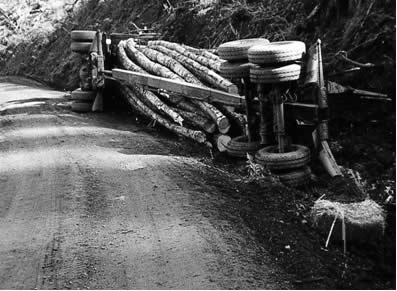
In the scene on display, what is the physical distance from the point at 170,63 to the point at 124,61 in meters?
2.24

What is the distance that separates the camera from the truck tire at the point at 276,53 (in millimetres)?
6832

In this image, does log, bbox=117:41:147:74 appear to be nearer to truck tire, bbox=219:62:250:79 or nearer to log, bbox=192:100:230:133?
log, bbox=192:100:230:133

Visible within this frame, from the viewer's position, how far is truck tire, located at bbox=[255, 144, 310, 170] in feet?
23.5

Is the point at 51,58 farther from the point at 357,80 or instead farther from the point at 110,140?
the point at 357,80

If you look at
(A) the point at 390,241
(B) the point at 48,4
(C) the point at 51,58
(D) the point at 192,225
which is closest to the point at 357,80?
(A) the point at 390,241

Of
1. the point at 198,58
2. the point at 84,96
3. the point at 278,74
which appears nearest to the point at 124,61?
the point at 84,96

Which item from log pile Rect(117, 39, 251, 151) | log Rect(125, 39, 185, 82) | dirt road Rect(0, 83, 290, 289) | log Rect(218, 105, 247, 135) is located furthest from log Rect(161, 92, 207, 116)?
dirt road Rect(0, 83, 290, 289)

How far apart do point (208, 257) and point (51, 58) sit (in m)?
19.3

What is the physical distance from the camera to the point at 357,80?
26.0 feet

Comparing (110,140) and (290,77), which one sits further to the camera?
(110,140)

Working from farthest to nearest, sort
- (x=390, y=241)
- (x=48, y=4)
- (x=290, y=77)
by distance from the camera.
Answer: (x=48, y=4) < (x=290, y=77) < (x=390, y=241)

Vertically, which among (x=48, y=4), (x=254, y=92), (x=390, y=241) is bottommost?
(x=390, y=241)

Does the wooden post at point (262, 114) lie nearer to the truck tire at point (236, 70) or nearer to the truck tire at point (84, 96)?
the truck tire at point (236, 70)

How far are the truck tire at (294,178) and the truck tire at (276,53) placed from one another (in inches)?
58.7
